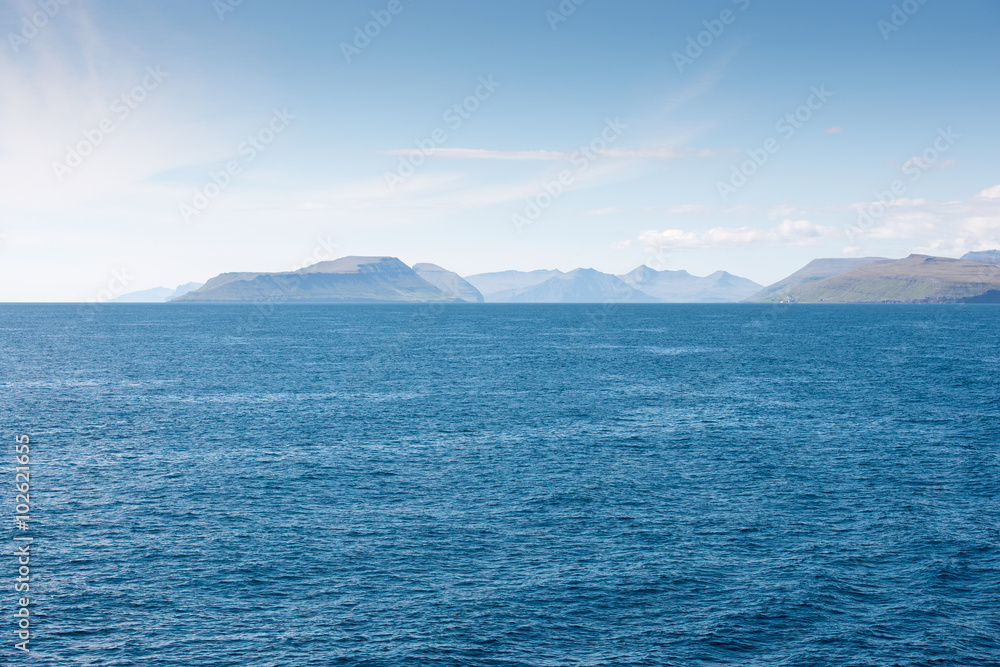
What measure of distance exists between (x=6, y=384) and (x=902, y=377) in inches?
6079

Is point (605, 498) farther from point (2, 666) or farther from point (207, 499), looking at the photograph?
point (2, 666)

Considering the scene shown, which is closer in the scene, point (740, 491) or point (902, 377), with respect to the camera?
point (740, 491)

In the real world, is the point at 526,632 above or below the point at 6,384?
below

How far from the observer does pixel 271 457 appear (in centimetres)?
6694

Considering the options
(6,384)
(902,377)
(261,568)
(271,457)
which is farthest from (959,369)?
(6,384)

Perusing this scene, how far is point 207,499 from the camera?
53.5 metres

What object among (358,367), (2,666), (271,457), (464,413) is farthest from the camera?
(358,367)

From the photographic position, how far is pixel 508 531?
47.6 meters

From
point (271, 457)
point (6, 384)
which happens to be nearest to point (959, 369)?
point (271, 457)

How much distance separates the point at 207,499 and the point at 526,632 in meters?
30.8

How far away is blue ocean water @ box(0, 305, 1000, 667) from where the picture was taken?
3397 cm

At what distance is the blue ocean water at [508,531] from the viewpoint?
33969 millimetres

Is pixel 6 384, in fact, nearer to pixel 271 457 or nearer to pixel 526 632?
pixel 271 457

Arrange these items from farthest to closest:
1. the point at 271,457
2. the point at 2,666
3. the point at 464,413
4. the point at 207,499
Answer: the point at 464,413
the point at 271,457
the point at 207,499
the point at 2,666
